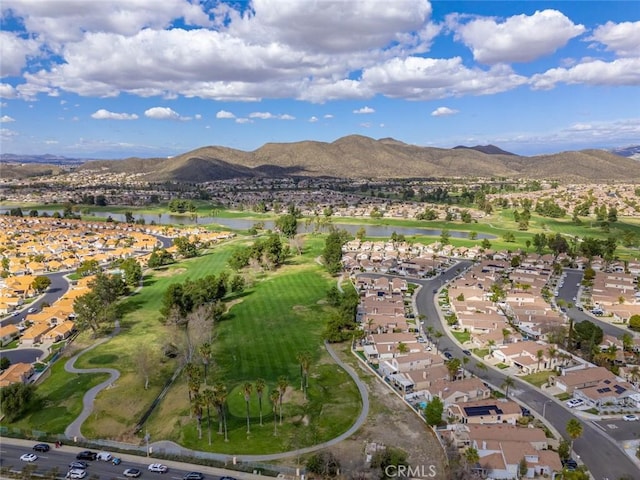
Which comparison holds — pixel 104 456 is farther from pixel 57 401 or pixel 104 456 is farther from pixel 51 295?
pixel 51 295

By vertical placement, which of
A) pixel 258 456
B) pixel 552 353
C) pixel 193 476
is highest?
pixel 552 353

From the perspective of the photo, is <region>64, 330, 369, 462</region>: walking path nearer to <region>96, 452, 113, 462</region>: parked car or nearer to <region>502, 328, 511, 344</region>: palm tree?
<region>96, 452, 113, 462</region>: parked car

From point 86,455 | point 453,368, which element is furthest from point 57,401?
point 453,368

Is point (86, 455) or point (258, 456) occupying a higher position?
point (86, 455)

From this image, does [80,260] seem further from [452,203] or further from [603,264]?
[452,203]

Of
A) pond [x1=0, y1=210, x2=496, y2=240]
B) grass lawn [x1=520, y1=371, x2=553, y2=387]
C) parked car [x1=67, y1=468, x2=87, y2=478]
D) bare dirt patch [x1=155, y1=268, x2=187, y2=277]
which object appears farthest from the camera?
pond [x1=0, y1=210, x2=496, y2=240]

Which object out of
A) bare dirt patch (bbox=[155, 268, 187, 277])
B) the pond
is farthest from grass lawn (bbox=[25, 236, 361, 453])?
the pond

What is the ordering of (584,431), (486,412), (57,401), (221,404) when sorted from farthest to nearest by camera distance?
(57,401) < (486,412) < (584,431) < (221,404)
